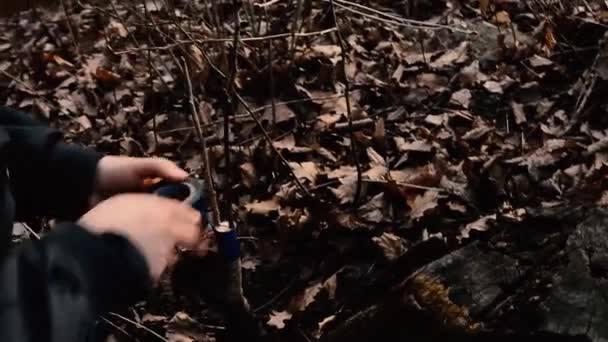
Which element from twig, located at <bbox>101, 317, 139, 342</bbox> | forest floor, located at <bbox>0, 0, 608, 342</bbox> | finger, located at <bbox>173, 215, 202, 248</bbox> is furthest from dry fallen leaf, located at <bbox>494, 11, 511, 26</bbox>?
finger, located at <bbox>173, 215, 202, 248</bbox>

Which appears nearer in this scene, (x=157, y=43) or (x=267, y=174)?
(x=267, y=174)

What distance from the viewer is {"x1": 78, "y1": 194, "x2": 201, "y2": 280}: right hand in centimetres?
170

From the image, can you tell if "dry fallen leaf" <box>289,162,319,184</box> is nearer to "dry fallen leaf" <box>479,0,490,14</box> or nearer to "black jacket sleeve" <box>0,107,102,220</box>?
"black jacket sleeve" <box>0,107,102,220</box>

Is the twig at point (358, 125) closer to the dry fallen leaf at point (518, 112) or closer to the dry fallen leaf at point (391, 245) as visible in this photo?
the dry fallen leaf at point (518, 112)

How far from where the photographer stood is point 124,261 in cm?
166

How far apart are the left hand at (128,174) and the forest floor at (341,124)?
19.6 inches

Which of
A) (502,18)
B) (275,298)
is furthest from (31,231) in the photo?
(502,18)

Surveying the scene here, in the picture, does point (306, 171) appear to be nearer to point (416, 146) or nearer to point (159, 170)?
point (416, 146)

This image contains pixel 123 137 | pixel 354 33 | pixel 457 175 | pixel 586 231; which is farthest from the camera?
pixel 354 33

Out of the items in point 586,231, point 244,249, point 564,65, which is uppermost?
point 586,231

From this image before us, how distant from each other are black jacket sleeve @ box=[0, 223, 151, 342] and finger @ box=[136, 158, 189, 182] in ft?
1.08

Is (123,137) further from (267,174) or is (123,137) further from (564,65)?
(564,65)

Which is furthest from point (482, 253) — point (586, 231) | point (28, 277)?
point (28, 277)

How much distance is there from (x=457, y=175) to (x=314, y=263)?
0.69 metres
